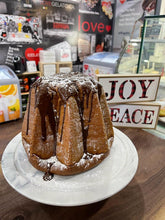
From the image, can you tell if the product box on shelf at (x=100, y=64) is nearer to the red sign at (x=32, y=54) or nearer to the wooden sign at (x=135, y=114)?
the red sign at (x=32, y=54)

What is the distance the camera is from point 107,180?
659 millimetres

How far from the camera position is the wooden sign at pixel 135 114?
1290 mm

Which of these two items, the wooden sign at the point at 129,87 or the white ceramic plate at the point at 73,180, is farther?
the wooden sign at the point at 129,87

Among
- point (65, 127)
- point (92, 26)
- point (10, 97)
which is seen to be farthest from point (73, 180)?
point (92, 26)

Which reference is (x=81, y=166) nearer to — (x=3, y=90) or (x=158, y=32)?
(x=158, y=32)

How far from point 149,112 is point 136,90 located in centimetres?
21

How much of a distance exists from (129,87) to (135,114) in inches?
9.2

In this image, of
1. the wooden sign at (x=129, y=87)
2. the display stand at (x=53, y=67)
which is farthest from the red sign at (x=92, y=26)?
the wooden sign at (x=129, y=87)

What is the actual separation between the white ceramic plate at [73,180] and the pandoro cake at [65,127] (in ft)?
0.12

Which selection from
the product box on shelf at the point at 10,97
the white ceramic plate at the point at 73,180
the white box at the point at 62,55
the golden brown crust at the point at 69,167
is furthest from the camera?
the white box at the point at 62,55

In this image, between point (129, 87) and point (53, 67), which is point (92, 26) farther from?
point (129, 87)

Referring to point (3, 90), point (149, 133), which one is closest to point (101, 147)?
point (149, 133)

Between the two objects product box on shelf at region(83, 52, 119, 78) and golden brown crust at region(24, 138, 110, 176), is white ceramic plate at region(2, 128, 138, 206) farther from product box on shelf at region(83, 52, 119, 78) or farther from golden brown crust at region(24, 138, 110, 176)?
product box on shelf at region(83, 52, 119, 78)

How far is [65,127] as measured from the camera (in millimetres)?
703
